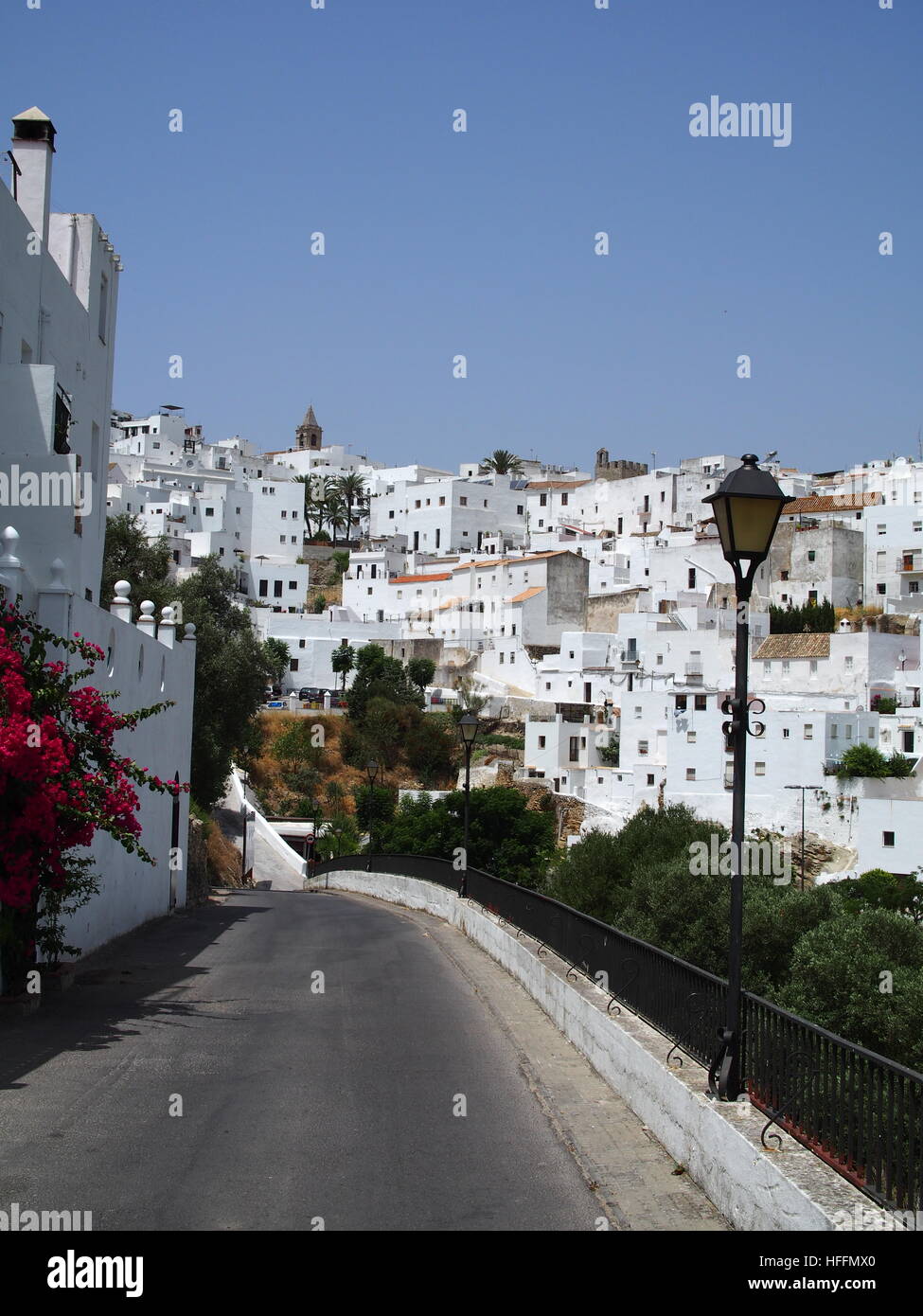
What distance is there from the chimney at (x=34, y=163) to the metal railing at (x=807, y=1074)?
15.7 metres

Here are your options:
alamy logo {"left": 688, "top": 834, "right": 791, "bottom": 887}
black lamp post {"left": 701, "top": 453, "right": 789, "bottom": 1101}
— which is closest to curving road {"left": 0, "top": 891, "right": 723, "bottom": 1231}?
black lamp post {"left": 701, "top": 453, "right": 789, "bottom": 1101}

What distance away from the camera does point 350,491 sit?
125938mm

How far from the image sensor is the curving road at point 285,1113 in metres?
6.45

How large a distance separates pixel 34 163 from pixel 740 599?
17.2m

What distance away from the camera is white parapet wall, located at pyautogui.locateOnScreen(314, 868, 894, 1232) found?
548 cm

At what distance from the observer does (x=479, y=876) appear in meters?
22.0

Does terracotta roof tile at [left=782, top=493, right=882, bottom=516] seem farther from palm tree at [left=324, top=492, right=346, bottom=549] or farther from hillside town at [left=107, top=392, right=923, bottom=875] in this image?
palm tree at [left=324, top=492, right=346, bottom=549]

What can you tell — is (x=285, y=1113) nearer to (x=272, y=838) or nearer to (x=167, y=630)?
(x=167, y=630)

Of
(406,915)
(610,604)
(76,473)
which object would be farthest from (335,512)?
(76,473)

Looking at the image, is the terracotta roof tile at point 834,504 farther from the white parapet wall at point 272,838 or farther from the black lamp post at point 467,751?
the black lamp post at point 467,751

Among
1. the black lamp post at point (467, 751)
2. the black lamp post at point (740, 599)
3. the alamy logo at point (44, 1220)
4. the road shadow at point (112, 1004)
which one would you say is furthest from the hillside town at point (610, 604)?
the alamy logo at point (44, 1220)
